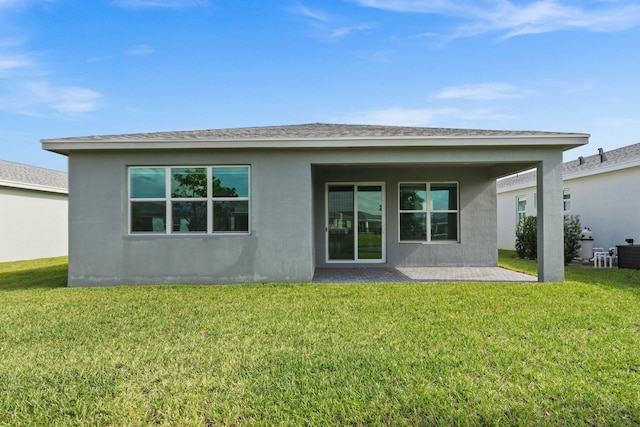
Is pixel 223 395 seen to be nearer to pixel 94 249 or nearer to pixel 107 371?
pixel 107 371

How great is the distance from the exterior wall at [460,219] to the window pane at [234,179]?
3121mm

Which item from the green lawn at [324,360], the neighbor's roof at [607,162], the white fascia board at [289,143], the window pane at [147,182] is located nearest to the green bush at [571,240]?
the neighbor's roof at [607,162]

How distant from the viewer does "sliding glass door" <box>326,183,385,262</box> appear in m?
11.3

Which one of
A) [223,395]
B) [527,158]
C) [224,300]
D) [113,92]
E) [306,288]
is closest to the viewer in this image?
[223,395]

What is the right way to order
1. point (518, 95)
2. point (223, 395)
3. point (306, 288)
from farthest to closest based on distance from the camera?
point (518, 95)
point (306, 288)
point (223, 395)

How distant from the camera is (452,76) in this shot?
45.4ft

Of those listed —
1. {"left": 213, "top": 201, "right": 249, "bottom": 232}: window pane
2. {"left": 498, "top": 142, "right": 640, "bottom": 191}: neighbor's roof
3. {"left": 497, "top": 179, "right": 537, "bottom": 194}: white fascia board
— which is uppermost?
{"left": 498, "top": 142, "right": 640, "bottom": 191}: neighbor's roof

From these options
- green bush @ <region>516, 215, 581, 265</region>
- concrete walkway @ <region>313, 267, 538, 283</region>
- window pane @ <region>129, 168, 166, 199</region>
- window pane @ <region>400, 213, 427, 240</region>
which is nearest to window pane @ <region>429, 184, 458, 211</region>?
window pane @ <region>400, 213, 427, 240</region>

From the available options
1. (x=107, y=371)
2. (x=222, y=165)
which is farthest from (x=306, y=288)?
(x=107, y=371)

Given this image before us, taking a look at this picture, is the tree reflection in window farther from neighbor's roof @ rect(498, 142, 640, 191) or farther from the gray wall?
neighbor's roof @ rect(498, 142, 640, 191)

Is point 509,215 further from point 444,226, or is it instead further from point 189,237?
point 189,237

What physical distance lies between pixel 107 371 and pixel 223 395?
141 cm

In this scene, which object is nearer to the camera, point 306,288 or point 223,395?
point 223,395

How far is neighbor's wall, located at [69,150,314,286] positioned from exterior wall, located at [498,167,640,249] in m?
10.9
